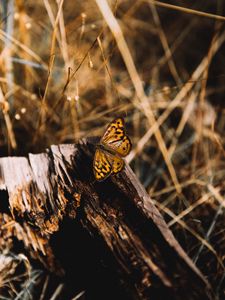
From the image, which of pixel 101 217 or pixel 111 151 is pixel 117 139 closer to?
pixel 111 151

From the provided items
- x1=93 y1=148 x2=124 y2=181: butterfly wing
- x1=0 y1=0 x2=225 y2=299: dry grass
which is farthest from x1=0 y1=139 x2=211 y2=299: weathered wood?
x1=0 y1=0 x2=225 y2=299: dry grass

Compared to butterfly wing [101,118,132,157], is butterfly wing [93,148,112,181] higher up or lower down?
lower down

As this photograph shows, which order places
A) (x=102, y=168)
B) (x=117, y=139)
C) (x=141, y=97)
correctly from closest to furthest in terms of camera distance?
1. (x=102, y=168)
2. (x=117, y=139)
3. (x=141, y=97)

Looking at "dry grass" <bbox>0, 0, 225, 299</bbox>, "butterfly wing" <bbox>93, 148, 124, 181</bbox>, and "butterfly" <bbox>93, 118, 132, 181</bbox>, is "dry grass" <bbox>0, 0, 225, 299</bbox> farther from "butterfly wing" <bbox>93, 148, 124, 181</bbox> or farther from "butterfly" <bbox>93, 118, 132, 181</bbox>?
"butterfly wing" <bbox>93, 148, 124, 181</bbox>

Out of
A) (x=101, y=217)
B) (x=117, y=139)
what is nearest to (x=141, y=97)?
(x=117, y=139)

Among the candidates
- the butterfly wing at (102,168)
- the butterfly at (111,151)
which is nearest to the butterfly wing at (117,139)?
the butterfly at (111,151)

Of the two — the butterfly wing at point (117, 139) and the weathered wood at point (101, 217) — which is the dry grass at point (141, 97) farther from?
the weathered wood at point (101, 217)

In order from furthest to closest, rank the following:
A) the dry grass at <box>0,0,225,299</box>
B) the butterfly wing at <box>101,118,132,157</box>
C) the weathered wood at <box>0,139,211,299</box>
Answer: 1. the dry grass at <box>0,0,225,299</box>
2. the butterfly wing at <box>101,118,132,157</box>
3. the weathered wood at <box>0,139,211,299</box>

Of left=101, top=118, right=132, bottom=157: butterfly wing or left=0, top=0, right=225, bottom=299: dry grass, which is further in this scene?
left=0, top=0, right=225, bottom=299: dry grass
